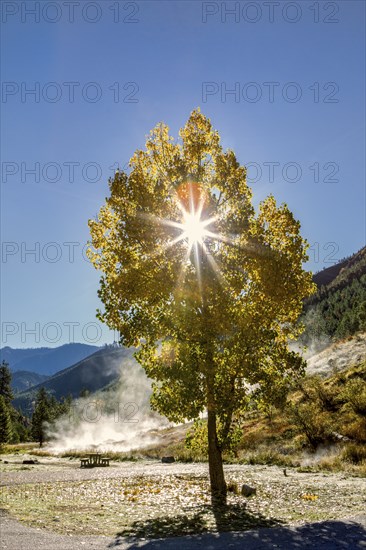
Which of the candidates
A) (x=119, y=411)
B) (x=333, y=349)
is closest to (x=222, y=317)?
(x=333, y=349)

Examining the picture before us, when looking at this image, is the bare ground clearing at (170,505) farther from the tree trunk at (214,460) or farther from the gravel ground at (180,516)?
the tree trunk at (214,460)

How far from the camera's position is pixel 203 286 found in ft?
53.6

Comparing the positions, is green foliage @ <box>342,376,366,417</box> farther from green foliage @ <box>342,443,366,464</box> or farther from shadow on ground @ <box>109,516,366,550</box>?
shadow on ground @ <box>109,516,366,550</box>

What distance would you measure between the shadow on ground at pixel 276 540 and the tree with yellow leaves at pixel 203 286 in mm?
5213

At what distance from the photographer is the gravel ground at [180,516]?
10.0 m

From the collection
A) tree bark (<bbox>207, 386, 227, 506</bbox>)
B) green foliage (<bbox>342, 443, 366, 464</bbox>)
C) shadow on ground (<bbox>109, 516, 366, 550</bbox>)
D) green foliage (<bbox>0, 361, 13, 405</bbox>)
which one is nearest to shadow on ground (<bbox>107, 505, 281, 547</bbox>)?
shadow on ground (<bbox>109, 516, 366, 550</bbox>)

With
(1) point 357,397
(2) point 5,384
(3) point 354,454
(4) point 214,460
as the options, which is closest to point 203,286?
(4) point 214,460

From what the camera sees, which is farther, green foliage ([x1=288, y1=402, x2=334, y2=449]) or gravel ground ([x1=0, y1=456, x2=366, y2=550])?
green foliage ([x1=288, y1=402, x2=334, y2=449])

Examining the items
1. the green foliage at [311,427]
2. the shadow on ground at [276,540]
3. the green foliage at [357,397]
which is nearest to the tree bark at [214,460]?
the shadow on ground at [276,540]

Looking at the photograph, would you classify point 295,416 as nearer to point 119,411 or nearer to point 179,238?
point 179,238

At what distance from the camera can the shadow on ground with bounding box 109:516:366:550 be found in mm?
9602

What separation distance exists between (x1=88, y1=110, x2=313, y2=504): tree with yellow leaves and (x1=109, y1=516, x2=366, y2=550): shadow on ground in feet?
17.1

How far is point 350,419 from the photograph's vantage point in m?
39.4

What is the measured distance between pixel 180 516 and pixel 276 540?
4.30 m
